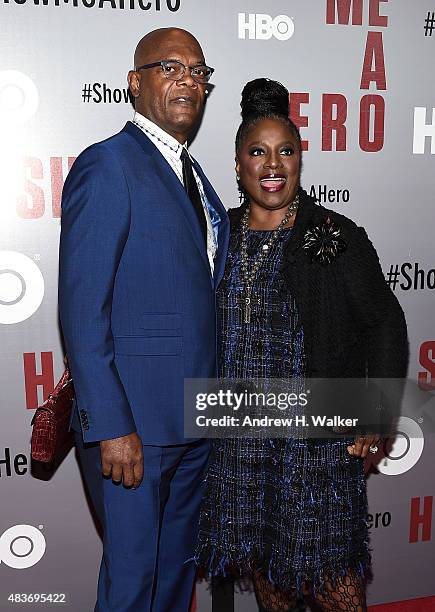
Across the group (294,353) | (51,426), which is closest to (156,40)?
(294,353)

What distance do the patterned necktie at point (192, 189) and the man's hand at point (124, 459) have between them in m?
0.57

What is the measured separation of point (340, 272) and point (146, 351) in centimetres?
57

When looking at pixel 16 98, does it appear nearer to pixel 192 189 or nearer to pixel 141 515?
pixel 192 189

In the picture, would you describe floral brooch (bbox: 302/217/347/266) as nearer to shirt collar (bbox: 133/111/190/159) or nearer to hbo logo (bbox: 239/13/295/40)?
shirt collar (bbox: 133/111/190/159)

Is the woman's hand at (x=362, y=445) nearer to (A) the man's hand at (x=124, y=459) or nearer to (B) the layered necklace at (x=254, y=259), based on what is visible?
Result: (B) the layered necklace at (x=254, y=259)

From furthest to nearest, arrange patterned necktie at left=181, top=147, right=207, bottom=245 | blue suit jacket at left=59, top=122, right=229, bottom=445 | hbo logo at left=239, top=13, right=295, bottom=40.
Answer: hbo logo at left=239, top=13, right=295, bottom=40 < patterned necktie at left=181, top=147, right=207, bottom=245 < blue suit jacket at left=59, top=122, right=229, bottom=445

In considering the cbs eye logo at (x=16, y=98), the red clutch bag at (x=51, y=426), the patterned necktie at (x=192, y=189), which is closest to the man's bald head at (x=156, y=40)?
the patterned necktie at (x=192, y=189)

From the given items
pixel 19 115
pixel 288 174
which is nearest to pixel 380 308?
pixel 288 174

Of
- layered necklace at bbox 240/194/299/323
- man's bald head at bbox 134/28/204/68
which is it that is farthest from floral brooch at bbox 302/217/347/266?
man's bald head at bbox 134/28/204/68

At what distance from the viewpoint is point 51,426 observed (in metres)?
1.69

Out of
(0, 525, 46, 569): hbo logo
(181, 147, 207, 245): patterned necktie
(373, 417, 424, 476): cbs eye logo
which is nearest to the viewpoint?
(181, 147, 207, 245): patterned necktie

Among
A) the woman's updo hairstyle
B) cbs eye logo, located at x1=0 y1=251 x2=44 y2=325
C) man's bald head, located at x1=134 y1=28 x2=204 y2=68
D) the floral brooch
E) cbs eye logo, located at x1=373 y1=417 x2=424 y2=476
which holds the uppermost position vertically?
man's bald head, located at x1=134 y1=28 x2=204 y2=68

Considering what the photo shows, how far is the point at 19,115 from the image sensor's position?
2.08 metres

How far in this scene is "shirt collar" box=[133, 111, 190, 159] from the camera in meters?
1.69
